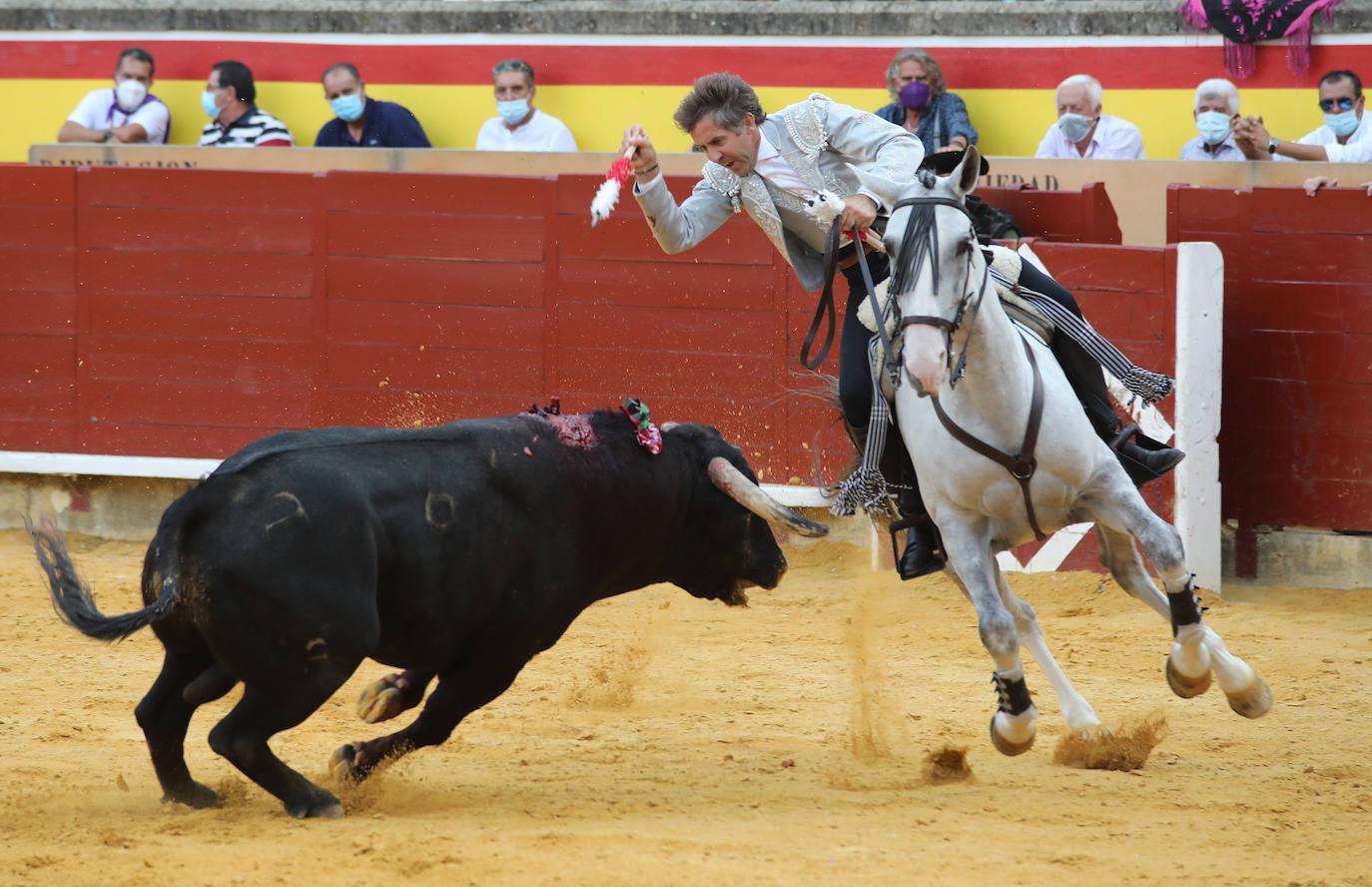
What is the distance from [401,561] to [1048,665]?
2.02 m

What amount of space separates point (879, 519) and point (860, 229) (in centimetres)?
101

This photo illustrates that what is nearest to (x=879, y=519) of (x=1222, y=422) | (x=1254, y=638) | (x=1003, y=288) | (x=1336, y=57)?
(x=1003, y=288)

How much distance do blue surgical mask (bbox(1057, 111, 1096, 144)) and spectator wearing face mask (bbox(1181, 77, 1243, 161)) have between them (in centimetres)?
54

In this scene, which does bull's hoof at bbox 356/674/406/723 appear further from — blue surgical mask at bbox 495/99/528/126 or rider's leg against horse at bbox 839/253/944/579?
blue surgical mask at bbox 495/99/528/126

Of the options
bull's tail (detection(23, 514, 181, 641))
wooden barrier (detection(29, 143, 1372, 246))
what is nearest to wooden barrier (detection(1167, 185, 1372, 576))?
wooden barrier (detection(29, 143, 1372, 246))

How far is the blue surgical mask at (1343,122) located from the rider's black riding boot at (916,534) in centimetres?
447

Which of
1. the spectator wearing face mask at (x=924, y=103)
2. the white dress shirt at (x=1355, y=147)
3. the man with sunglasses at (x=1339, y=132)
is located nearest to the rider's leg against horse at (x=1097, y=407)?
the man with sunglasses at (x=1339, y=132)

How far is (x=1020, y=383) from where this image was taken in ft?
14.4

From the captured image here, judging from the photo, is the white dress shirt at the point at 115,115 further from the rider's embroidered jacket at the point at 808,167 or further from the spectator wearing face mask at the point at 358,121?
the rider's embroidered jacket at the point at 808,167

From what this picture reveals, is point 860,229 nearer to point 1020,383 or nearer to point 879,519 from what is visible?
point 1020,383

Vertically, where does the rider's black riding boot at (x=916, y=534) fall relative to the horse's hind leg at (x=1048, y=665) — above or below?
above

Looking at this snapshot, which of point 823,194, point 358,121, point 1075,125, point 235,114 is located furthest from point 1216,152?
point 235,114

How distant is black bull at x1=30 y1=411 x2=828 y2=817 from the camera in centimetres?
400

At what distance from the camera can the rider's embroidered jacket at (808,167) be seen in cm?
487
